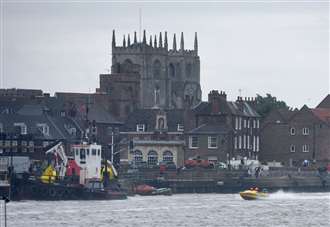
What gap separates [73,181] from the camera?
15062 cm

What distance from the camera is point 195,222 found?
120 metres

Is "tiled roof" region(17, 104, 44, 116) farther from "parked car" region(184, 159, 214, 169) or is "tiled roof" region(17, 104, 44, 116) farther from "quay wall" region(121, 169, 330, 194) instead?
"quay wall" region(121, 169, 330, 194)

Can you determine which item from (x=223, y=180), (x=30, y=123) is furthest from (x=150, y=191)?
(x=30, y=123)

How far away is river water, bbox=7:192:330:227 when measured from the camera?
119 m

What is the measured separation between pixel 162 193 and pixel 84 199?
17.1 meters

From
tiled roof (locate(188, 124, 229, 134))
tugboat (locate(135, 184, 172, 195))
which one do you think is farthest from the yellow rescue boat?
tiled roof (locate(188, 124, 229, 134))

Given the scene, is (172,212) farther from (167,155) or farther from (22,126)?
(167,155)

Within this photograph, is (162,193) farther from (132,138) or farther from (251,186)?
(132,138)

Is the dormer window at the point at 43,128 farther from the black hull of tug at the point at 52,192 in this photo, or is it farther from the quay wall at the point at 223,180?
the black hull of tug at the point at 52,192

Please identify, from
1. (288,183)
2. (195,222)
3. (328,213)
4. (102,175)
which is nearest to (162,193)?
(102,175)

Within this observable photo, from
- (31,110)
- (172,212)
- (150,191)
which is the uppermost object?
(31,110)

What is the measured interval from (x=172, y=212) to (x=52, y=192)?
17755 mm

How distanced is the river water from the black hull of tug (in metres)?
1.97

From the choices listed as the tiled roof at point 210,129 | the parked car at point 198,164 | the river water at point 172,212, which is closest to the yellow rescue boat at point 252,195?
the river water at point 172,212
